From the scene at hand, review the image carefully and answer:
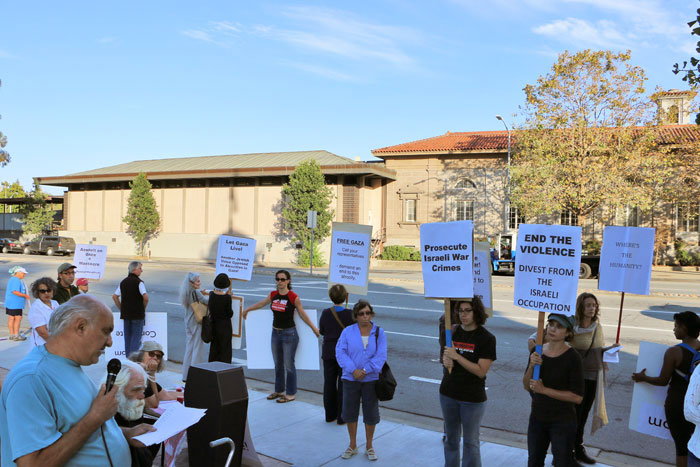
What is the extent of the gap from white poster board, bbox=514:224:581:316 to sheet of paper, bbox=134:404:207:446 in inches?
117

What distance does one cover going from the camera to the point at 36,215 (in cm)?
5259

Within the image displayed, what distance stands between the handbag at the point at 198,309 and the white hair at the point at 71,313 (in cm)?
557

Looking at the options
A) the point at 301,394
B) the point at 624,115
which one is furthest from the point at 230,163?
the point at 301,394

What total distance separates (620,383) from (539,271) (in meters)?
5.10

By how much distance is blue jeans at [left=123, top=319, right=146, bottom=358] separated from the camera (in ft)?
28.1

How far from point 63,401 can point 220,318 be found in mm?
→ 5455

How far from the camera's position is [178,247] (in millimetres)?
43469

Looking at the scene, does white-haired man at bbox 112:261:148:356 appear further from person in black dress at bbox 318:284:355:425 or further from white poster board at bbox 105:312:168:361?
person in black dress at bbox 318:284:355:425

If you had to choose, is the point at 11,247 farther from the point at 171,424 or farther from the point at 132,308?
the point at 171,424

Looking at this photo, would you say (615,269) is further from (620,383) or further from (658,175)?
(658,175)

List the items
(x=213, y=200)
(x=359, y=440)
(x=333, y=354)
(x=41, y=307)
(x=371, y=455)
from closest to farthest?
(x=371, y=455), (x=359, y=440), (x=333, y=354), (x=41, y=307), (x=213, y=200)

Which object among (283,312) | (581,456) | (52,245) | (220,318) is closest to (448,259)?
(581,456)

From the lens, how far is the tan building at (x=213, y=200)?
37.9 m

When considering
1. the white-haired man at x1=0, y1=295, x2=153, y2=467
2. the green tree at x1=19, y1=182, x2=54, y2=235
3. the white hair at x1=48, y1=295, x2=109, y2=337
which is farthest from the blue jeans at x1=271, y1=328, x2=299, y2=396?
the green tree at x1=19, y1=182, x2=54, y2=235
